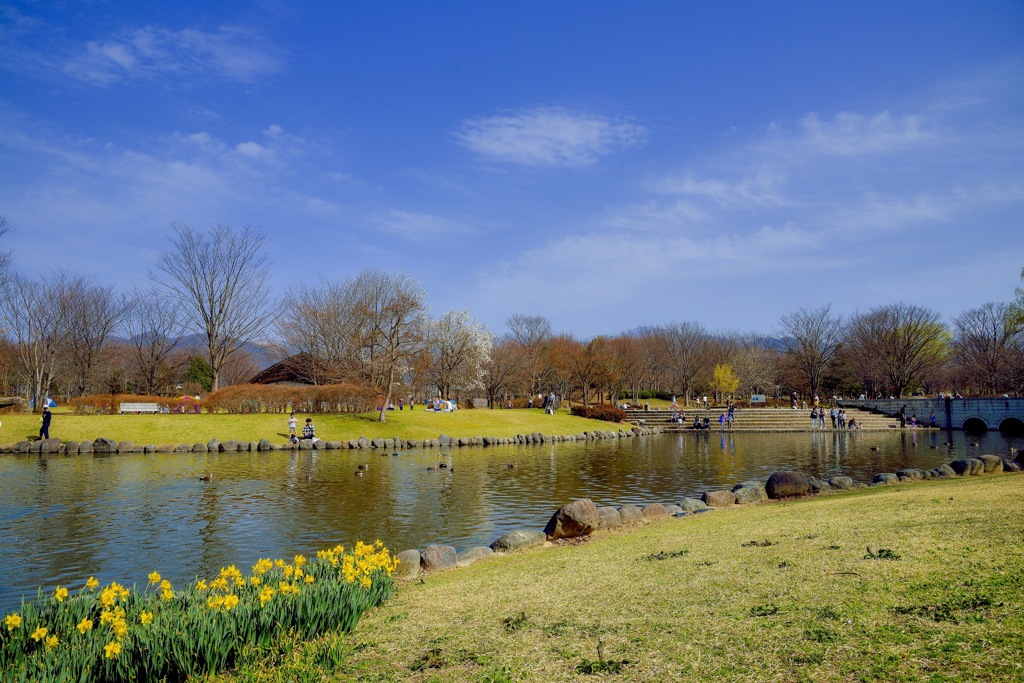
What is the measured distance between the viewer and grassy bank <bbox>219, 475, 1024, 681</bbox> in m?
5.00

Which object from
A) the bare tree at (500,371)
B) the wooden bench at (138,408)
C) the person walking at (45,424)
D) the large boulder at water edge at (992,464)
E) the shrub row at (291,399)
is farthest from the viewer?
the bare tree at (500,371)

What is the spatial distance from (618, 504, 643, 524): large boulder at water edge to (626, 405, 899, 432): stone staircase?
44.0 metres

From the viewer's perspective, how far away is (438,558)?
11.2 m

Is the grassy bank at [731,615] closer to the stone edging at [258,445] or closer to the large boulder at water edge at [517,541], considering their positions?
the large boulder at water edge at [517,541]

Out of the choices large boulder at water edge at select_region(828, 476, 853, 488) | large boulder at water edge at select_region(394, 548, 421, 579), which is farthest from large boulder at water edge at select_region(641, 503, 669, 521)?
large boulder at water edge at select_region(828, 476, 853, 488)

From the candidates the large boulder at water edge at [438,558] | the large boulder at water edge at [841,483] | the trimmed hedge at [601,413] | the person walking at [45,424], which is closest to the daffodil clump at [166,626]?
the large boulder at water edge at [438,558]

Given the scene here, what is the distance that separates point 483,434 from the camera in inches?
1694

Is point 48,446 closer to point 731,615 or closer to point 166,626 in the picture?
point 166,626

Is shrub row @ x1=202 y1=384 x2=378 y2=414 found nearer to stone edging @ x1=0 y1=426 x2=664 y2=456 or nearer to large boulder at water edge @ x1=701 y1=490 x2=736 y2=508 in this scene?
stone edging @ x1=0 y1=426 x2=664 y2=456

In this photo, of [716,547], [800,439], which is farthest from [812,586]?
[800,439]

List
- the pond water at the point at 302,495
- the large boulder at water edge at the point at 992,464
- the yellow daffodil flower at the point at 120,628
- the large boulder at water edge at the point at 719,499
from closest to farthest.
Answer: the yellow daffodil flower at the point at 120,628 < the pond water at the point at 302,495 < the large boulder at water edge at the point at 719,499 < the large boulder at water edge at the point at 992,464

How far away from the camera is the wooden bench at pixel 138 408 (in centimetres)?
4241

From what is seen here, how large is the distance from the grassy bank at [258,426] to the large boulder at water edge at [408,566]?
2857 cm

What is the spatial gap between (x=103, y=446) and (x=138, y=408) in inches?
414
